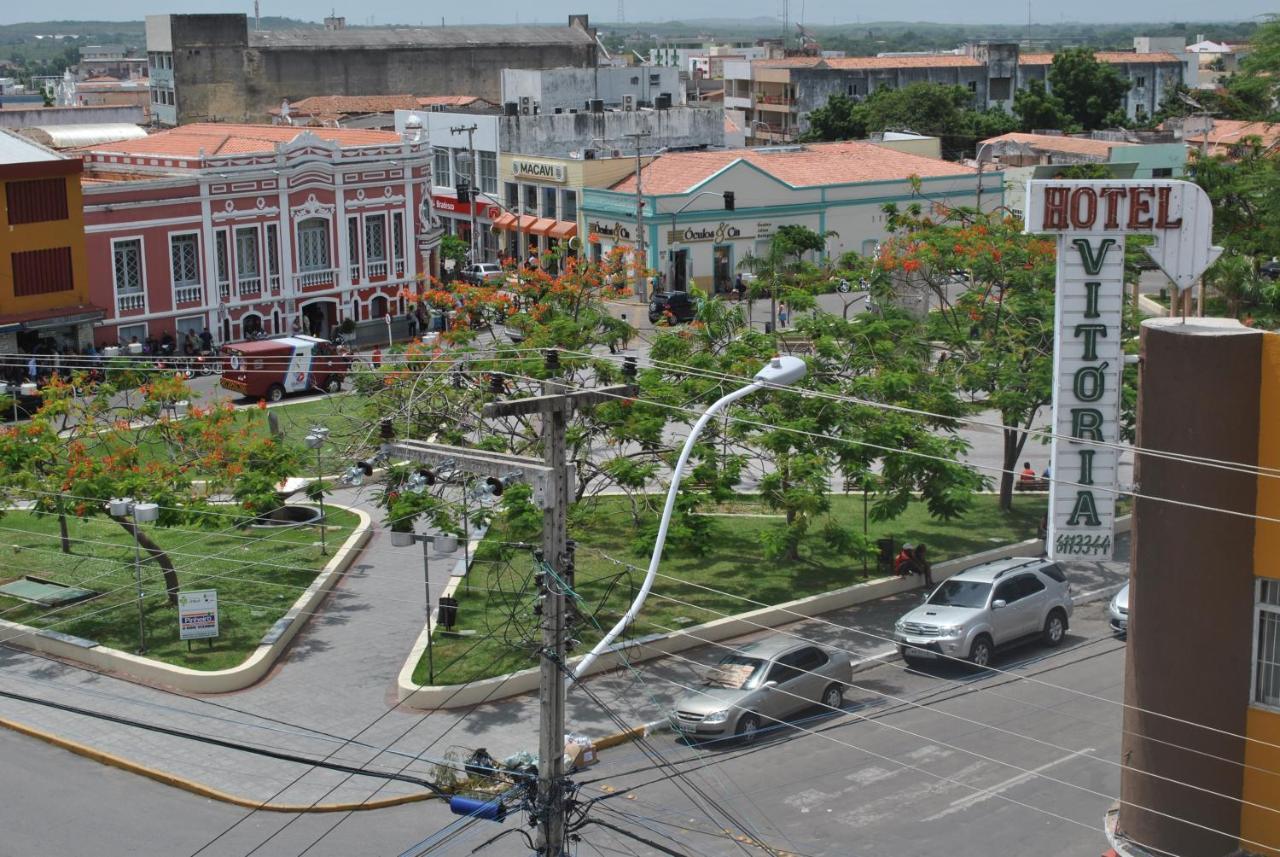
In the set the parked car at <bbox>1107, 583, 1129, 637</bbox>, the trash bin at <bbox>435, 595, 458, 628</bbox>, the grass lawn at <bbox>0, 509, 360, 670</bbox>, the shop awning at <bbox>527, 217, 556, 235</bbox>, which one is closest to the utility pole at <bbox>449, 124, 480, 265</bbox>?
the shop awning at <bbox>527, 217, 556, 235</bbox>

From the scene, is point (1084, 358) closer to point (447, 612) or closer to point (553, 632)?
point (553, 632)

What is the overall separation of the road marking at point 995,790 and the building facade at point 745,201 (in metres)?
43.3

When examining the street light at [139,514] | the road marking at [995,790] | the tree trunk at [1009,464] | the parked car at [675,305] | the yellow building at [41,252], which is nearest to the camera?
the road marking at [995,790]

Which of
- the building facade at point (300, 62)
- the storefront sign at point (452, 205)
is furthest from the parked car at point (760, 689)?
the building facade at point (300, 62)

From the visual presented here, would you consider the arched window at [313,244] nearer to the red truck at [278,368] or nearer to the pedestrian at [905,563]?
the red truck at [278,368]

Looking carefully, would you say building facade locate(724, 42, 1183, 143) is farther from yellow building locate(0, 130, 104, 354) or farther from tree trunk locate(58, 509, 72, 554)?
tree trunk locate(58, 509, 72, 554)

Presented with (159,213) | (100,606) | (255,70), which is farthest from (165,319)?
(255,70)

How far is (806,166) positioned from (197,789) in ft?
175

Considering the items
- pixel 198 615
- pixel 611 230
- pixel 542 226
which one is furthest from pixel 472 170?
pixel 198 615

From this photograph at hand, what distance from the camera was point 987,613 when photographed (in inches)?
985

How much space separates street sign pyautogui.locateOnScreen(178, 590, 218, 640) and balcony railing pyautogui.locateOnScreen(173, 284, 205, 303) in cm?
2768

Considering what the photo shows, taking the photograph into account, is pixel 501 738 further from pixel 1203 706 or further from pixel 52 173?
pixel 52 173

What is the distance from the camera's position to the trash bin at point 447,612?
25.4 metres

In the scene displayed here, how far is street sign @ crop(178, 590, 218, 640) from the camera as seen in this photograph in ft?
81.8
